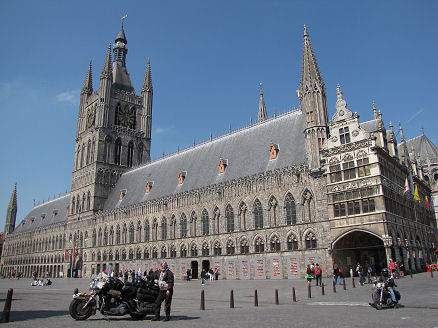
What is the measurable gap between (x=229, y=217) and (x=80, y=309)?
106 feet

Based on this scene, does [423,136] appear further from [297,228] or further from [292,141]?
[297,228]

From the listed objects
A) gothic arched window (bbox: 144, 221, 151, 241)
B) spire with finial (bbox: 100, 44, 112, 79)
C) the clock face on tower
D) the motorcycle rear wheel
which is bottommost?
the motorcycle rear wheel

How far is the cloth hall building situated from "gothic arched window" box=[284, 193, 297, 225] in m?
0.11

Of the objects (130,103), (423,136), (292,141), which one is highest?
(130,103)

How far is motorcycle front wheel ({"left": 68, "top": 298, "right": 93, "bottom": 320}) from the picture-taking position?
11.2m

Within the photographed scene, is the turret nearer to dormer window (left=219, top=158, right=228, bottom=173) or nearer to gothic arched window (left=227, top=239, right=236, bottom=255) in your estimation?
dormer window (left=219, top=158, right=228, bottom=173)

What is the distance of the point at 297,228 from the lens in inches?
1437

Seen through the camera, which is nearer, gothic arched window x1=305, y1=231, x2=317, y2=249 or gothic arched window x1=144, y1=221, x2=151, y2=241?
gothic arched window x1=305, y1=231, x2=317, y2=249

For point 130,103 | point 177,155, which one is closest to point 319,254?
point 177,155

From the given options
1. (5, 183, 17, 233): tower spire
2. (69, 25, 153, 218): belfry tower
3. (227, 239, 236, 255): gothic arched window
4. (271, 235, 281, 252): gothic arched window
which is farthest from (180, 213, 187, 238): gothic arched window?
(5, 183, 17, 233): tower spire

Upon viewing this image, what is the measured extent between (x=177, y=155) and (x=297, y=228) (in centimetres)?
2805

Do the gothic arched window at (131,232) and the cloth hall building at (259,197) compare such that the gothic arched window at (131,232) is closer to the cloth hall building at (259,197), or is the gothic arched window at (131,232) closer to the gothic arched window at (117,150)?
the cloth hall building at (259,197)

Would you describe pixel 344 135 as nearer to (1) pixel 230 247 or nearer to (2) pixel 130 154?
(1) pixel 230 247

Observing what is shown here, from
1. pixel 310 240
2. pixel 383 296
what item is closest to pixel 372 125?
pixel 310 240
